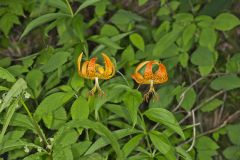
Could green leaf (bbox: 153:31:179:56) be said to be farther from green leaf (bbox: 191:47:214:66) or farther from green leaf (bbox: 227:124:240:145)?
green leaf (bbox: 227:124:240:145)

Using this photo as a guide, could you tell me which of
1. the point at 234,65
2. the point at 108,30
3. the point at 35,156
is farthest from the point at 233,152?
the point at 35,156

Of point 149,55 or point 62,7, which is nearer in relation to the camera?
point 62,7

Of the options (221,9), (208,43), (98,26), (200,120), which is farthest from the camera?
(98,26)

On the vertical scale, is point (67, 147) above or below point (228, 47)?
above

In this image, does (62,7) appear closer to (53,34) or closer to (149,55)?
(149,55)

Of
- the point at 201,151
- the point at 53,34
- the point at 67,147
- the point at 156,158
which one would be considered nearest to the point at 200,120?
the point at 201,151

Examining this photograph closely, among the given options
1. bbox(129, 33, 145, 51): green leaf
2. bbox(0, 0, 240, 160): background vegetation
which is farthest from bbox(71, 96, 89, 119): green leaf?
bbox(129, 33, 145, 51): green leaf

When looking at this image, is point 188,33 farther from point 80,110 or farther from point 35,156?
point 35,156
